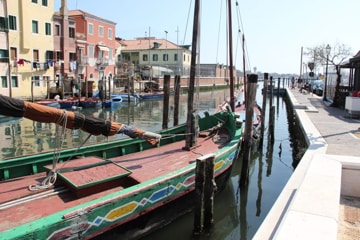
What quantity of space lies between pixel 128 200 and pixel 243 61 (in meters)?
17.3

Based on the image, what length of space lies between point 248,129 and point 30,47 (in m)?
27.7

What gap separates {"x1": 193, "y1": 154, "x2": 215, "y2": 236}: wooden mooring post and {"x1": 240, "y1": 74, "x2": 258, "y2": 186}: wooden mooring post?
322 centimetres

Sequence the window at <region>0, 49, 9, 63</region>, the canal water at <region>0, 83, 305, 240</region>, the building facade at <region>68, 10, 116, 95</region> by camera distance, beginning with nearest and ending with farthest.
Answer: the canal water at <region>0, 83, 305, 240</region>
the window at <region>0, 49, 9, 63</region>
the building facade at <region>68, 10, 116, 95</region>

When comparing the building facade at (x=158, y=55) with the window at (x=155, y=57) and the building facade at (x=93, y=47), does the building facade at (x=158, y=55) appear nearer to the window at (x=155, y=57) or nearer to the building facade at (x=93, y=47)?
the window at (x=155, y=57)

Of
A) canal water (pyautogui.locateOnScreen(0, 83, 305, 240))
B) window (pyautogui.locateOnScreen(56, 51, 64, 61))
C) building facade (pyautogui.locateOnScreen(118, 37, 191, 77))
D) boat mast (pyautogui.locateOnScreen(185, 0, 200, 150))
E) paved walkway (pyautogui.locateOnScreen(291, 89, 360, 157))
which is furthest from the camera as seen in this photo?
building facade (pyautogui.locateOnScreen(118, 37, 191, 77))

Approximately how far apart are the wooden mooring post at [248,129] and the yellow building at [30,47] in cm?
2321

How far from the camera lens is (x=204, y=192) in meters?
6.95

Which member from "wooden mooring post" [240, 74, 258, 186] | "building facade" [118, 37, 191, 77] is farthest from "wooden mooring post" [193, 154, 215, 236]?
"building facade" [118, 37, 191, 77]

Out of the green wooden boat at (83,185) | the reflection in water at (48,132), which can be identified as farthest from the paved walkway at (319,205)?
the reflection in water at (48,132)

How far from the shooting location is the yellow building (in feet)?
98.8

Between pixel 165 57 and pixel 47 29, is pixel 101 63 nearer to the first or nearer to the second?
pixel 47 29

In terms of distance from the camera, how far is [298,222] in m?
3.57

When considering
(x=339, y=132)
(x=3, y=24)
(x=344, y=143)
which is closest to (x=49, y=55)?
(x=3, y=24)

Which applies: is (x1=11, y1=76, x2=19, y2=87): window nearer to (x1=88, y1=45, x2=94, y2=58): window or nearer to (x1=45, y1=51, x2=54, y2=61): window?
(x1=45, y1=51, x2=54, y2=61): window
